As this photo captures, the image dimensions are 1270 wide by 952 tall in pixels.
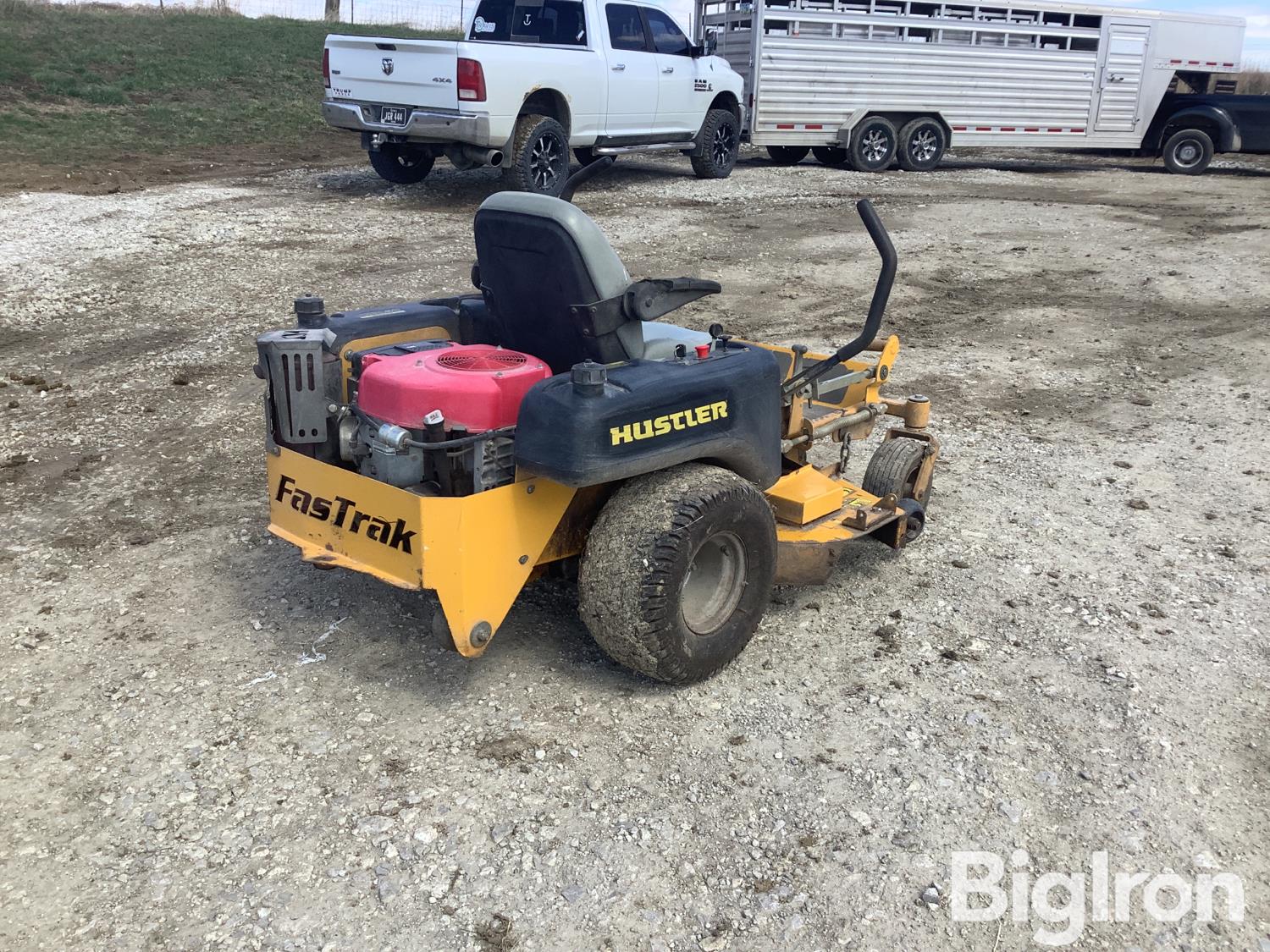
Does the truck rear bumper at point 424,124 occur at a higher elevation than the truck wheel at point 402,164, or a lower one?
higher

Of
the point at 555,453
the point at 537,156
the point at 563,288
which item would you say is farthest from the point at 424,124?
the point at 555,453

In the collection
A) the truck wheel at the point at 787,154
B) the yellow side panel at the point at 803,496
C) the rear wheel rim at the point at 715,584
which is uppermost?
the truck wheel at the point at 787,154

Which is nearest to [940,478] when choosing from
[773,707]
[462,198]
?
[773,707]

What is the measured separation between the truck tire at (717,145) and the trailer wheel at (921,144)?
9.21 feet

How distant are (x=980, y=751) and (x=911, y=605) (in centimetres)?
100

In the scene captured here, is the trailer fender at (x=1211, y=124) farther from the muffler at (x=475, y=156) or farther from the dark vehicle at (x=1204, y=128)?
the muffler at (x=475, y=156)

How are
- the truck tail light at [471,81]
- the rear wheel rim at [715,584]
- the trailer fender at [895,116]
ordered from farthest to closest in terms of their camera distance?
the trailer fender at [895,116]
the truck tail light at [471,81]
the rear wheel rim at [715,584]

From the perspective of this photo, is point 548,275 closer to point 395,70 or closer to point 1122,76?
point 395,70

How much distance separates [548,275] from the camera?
3693 millimetres

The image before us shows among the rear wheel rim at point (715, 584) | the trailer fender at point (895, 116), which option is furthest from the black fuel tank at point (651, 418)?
the trailer fender at point (895, 116)

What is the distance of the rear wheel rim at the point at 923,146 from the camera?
51.3ft

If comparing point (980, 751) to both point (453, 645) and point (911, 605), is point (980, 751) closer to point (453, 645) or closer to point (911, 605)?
point (911, 605)

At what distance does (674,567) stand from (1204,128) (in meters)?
16.4

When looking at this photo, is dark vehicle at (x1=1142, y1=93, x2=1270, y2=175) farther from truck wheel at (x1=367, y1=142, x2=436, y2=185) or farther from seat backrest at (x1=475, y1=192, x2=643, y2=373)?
seat backrest at (x1=475, y1=192, x2=643, y2=373)
